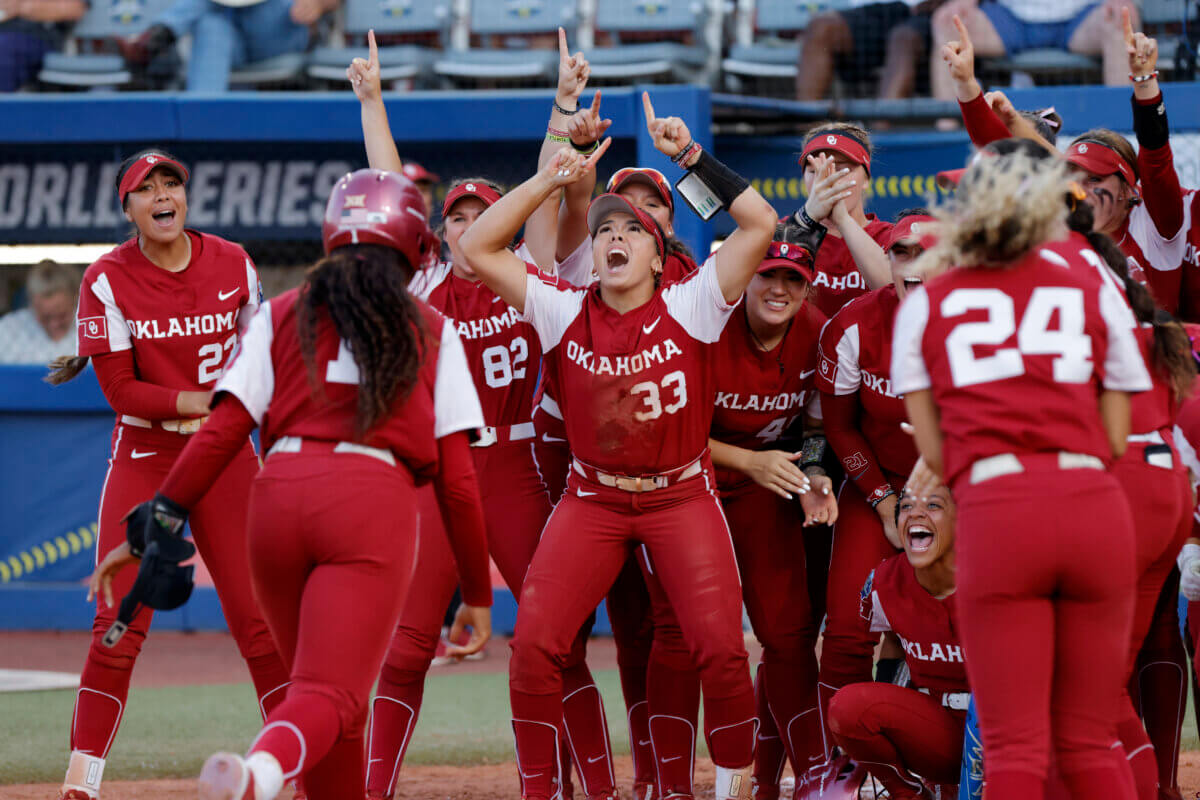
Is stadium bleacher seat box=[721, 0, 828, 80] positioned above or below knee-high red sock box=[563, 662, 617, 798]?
above

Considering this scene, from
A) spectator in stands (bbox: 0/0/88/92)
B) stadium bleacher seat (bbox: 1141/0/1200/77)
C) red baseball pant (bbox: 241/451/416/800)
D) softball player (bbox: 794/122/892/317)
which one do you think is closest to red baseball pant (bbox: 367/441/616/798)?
red baseball pant (bbox: 241/451/416/800)

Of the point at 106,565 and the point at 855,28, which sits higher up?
the point at 855,28

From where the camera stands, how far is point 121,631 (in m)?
3.18

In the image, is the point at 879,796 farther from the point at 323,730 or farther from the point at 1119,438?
the point at 323,730

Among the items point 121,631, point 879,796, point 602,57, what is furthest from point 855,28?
point 121,631

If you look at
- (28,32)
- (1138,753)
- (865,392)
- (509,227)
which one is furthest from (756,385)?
(28,32)

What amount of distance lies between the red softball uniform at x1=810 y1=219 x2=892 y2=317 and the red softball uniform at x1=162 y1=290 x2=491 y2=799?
83.3 inches

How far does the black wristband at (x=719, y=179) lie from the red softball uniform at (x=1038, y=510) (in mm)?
1196

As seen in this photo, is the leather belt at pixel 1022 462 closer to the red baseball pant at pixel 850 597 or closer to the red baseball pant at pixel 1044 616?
the red baseball pant at pixel 1044 616

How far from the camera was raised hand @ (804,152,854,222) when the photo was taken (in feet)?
14.5

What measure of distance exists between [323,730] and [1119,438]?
184cm

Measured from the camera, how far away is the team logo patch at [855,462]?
4.42m

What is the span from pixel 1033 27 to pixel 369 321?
7316 millimetres

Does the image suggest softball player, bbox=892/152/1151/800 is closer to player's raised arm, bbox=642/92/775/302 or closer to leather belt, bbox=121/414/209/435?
player's raised arm, bbox=642/92/775/302
